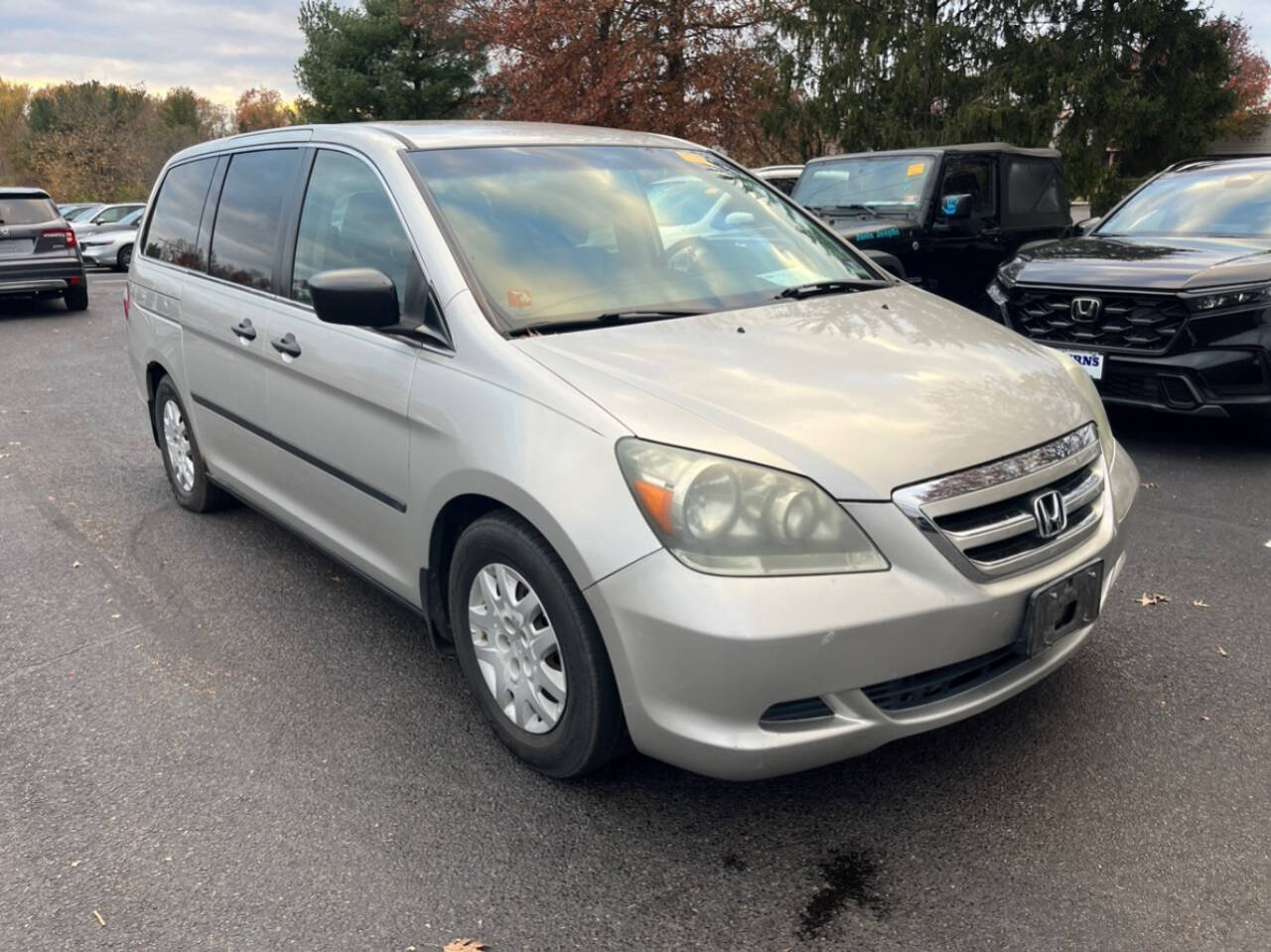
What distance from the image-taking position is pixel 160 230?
505cm

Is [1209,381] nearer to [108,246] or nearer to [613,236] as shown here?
[613,236]

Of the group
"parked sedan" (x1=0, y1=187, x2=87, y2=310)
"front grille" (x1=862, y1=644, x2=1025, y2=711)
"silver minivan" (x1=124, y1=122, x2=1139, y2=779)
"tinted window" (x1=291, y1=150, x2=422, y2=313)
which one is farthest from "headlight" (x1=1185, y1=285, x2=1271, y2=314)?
"parked sedan" (x1=0, y1=187, x2=87, y2=310)

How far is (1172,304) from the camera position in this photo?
5.45m

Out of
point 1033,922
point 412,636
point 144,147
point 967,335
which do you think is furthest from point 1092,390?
point 144,147

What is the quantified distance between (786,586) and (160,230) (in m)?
4.08

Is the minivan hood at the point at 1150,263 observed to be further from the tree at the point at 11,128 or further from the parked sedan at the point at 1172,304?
the tree at the point at 11,128

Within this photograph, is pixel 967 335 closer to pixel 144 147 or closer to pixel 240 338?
pixel 240 338

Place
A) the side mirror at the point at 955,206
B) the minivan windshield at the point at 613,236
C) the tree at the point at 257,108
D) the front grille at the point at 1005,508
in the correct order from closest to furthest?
the front grille at the point at 1005,508 → the minivan windshield at the point at 613,236 → the side mirror at the point at 955,206 → the tree at the point at 257,108

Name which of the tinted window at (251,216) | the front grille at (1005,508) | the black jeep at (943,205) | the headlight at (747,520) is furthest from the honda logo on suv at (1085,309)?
the tinted window at (251,216)

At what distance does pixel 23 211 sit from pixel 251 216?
11087 millimetres

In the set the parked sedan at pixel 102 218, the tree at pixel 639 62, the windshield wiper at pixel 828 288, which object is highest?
the tree at pixel 639 62

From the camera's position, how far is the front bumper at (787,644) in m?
2.23

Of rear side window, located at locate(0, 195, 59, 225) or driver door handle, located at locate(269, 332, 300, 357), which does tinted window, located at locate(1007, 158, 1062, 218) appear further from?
rear side window, located at locate(0, 195, 59, 225)

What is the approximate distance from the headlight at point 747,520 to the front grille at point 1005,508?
18cm
